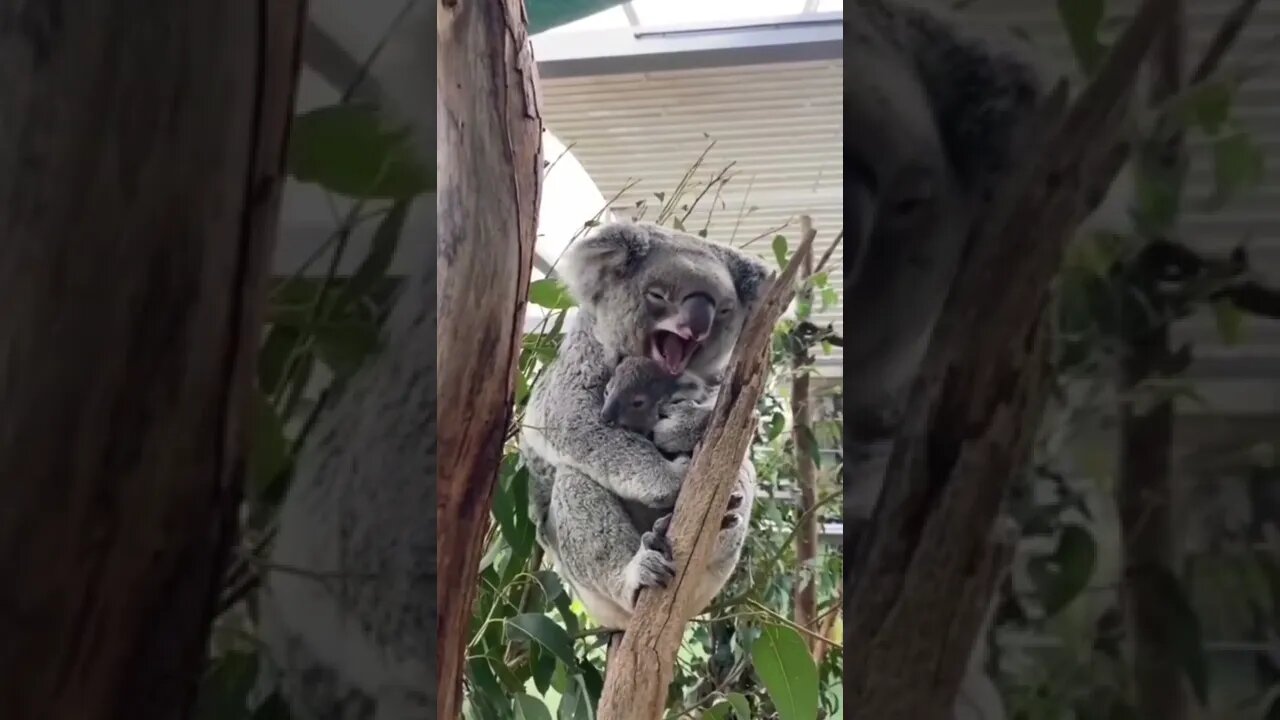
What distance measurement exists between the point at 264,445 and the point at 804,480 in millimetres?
1018

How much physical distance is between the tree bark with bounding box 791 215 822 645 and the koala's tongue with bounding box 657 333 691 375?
0.18m

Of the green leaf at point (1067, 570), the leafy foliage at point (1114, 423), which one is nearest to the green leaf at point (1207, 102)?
the leafy foliage at point (1114, 423)

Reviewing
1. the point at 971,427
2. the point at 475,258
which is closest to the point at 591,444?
the point at 475,258

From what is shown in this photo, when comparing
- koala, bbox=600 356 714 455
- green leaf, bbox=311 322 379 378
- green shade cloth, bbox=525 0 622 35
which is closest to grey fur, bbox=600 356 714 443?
koala, bbox=600 356 714 455

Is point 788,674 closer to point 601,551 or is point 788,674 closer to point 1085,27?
point 601,551

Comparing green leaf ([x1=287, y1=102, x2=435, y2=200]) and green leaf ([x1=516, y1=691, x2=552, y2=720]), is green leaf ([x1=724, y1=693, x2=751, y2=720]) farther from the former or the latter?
green leaf ([x1=287, y1=102, x2=435, y2=200])

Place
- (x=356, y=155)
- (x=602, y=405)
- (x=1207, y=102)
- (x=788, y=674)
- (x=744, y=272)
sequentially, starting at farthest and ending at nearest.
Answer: (x=602, y=405), (x=744, y=272), (x=788, y=674), (x=356, y=155), (x=1207, y=102)

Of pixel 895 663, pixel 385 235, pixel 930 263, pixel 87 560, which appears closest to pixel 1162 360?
pixel 930 263

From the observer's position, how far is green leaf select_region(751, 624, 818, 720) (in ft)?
3.83

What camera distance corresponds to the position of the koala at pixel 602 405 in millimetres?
1524

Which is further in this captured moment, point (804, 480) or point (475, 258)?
point (804, 480)

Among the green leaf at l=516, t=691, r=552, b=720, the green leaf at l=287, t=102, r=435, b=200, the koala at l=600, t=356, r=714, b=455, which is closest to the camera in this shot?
the green leaf at l=287, t=102, r=435, b=200

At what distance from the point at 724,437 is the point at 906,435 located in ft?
2.03

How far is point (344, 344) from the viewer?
0.78 metres
